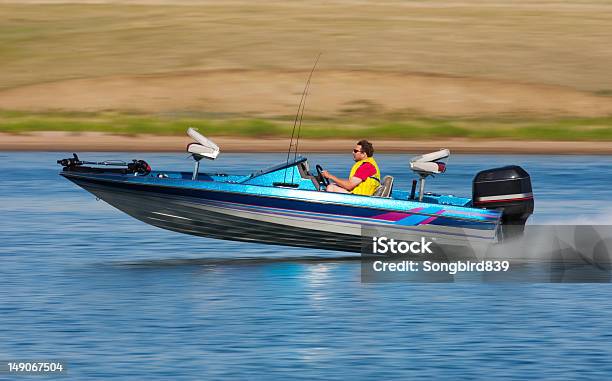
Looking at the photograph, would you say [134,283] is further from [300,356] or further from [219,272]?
[300,356]

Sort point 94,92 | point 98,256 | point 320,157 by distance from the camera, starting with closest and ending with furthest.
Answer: point 98,256, point 320,157, point 94,92

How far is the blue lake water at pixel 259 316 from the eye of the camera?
1197cm

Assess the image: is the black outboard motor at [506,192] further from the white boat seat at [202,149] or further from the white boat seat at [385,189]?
the white boat seat at [202,149]

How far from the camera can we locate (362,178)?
634 inches

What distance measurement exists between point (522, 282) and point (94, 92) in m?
32.7

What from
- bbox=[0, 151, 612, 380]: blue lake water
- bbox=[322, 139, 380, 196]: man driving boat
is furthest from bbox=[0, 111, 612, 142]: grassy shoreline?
bbox=[322, 139, 380, 196]: man driving boat

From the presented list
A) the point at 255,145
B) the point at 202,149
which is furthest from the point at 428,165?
the point at 255,145

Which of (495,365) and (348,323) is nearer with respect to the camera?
(495,365)

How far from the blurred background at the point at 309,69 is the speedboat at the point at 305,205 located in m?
25.3

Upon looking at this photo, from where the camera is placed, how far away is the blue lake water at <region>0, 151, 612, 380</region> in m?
12.0

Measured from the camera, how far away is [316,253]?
18500 millimetres

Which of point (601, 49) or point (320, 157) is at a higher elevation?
point (601, 49)

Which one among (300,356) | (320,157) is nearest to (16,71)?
(320,157)

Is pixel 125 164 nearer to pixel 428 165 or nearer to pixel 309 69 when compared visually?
pixel 428 165
